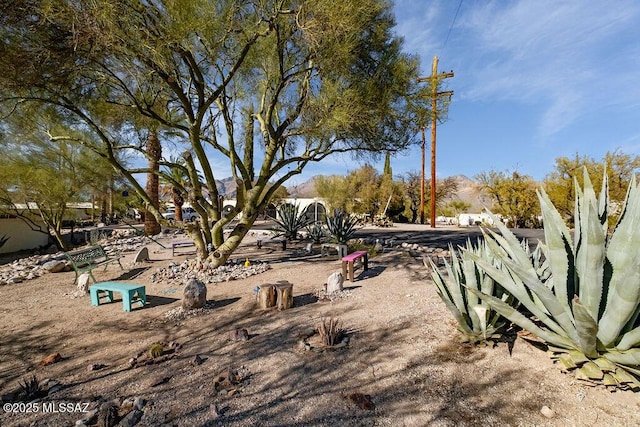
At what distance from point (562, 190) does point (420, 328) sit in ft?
64.1

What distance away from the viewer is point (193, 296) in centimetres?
487

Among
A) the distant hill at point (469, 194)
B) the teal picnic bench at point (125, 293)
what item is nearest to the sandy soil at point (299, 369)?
the teal picnic bench at point (125, 293)

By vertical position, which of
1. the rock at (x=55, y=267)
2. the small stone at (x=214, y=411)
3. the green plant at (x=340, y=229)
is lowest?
the small stone at (x=214, y=411)

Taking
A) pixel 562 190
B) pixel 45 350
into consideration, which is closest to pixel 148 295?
pixel 45 350

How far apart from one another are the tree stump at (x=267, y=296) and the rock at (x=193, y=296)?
3.24 ft

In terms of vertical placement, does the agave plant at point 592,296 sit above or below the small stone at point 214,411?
above

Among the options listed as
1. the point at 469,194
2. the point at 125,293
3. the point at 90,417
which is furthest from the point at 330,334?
the point at 469,194

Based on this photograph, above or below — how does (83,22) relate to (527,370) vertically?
above

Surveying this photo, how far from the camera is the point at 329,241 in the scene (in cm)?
1039

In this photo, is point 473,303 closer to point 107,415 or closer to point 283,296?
point 283,296

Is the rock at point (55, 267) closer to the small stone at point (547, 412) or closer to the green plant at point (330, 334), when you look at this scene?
the green plant at point (330, 334)

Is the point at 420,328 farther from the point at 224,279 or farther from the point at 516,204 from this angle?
the point at 516,204

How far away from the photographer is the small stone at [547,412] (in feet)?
6.97

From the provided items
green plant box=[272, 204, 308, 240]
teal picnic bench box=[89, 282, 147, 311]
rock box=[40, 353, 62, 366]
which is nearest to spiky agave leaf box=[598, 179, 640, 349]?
rock box=[40, 353, 62, 366]
